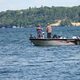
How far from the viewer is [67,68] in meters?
18.7

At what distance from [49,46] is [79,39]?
3200 millimetres

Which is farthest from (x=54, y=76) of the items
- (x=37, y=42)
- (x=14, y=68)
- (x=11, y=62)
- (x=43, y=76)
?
(x=37, y=42)

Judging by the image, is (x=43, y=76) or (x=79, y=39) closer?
(x=43, y=76)

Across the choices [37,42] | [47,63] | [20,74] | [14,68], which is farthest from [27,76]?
[37,42]

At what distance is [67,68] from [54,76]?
7.32ft

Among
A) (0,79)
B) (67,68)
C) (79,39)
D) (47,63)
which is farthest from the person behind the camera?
(79,39)

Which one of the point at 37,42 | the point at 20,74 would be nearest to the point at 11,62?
the point at 20,74

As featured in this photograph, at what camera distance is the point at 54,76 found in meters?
16.6

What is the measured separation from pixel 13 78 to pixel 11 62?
5.22 metres

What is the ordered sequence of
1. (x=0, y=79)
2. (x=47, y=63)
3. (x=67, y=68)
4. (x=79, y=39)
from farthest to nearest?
(x=79, y=39), (x=47, y=63), (x=67, y=68), (x=0, y=79)

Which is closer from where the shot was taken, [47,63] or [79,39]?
[47,63]

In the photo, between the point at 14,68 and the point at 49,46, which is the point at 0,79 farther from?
the point at 49,46

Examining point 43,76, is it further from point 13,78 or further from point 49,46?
point 49,46

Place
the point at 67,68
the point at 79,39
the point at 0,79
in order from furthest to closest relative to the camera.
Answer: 1. the point at 79,39
2. the point at 67,68
3. the point at 0,79
